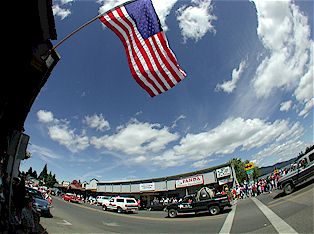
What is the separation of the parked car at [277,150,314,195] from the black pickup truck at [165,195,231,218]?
481cm

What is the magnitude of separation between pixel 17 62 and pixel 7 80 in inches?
24.0

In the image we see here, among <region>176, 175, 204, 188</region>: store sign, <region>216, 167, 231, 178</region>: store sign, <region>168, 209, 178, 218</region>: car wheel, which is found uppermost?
<region>216, 167, 231, 178</region>: store sign

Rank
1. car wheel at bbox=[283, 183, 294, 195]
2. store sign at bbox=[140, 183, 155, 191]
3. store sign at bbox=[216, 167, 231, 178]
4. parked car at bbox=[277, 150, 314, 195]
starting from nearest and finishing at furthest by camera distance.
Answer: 1. parked car at bbox=[277, 150, 314, 195]
2. car wheel at bbox=[283, 183, 294, 195]
3. store sign at bbox=[216, 167, 231, 178]
4. store sign at bbox=[140, 183, 155, 191]

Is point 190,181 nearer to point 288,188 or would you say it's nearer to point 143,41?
point 288,188

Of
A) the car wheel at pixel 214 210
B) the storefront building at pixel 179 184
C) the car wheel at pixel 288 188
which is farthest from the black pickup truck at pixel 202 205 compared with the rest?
the storefront building at pixel 179 184

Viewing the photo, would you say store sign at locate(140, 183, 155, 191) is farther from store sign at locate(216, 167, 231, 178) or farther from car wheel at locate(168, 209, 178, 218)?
car wheel at locate(168, 209, 178, 218)

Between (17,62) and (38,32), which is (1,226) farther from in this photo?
(38,32)

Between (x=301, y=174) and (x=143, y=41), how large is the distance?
1624 centimetres

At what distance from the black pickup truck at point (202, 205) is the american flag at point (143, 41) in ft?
41.7

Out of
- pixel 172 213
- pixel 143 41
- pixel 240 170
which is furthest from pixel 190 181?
pixel 240 170

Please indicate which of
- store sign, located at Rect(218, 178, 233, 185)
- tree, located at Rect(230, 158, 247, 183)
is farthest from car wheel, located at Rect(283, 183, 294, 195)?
tree, located at Rect(230, 158, 247, 183)

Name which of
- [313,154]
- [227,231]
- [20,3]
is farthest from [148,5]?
[313,154]

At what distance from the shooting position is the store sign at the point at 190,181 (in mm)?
36306

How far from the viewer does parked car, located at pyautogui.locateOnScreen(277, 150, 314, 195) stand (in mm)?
15875
